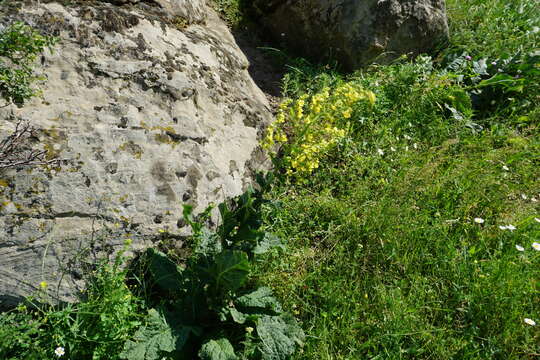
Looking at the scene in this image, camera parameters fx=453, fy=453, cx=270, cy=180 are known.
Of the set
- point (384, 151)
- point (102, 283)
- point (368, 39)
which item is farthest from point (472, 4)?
point (102, 283)

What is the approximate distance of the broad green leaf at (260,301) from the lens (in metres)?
2.45

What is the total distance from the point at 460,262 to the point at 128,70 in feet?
8.21

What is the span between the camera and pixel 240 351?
2.39 meters

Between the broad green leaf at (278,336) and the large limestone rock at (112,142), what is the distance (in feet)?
2.42

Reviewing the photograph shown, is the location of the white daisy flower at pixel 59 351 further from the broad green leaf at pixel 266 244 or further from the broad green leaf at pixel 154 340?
the broad green leaf at pixel 266 244

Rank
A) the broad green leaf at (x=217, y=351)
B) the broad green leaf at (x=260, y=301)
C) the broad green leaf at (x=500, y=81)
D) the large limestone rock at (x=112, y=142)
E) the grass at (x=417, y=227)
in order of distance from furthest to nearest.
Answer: the broad green leaf at (x=500, y=81) < the grass at (x=417, y=227) < the broad green leaf at (x=260, y=301) < the large limestone rock at (x=112, y=142) < the broad green leaf at (x=217, y=351)

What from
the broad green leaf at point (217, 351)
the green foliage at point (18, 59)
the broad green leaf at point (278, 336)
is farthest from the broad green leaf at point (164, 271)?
the green foliage at point (18, 59)

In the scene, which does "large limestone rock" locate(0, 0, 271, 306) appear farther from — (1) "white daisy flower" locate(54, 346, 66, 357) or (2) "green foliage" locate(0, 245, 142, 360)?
(1) "white daisy flower" locate(54, 346, 66, 357)

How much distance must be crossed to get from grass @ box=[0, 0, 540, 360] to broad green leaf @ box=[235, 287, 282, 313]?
0.20 meters

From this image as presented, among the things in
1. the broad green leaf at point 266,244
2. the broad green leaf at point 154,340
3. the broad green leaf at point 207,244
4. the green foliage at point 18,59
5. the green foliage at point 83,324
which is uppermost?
the green foliage at point 18,59

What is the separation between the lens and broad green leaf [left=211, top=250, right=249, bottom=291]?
7.07 ft

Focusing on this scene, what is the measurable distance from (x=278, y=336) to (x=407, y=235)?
1.23 meters

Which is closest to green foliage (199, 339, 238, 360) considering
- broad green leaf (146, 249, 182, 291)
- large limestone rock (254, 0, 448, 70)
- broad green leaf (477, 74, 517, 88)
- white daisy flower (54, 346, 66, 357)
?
broad green leaf (146, 249, 182, 291)

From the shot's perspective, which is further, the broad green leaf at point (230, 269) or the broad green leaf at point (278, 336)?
the broad green leaf at point (278, 336)
